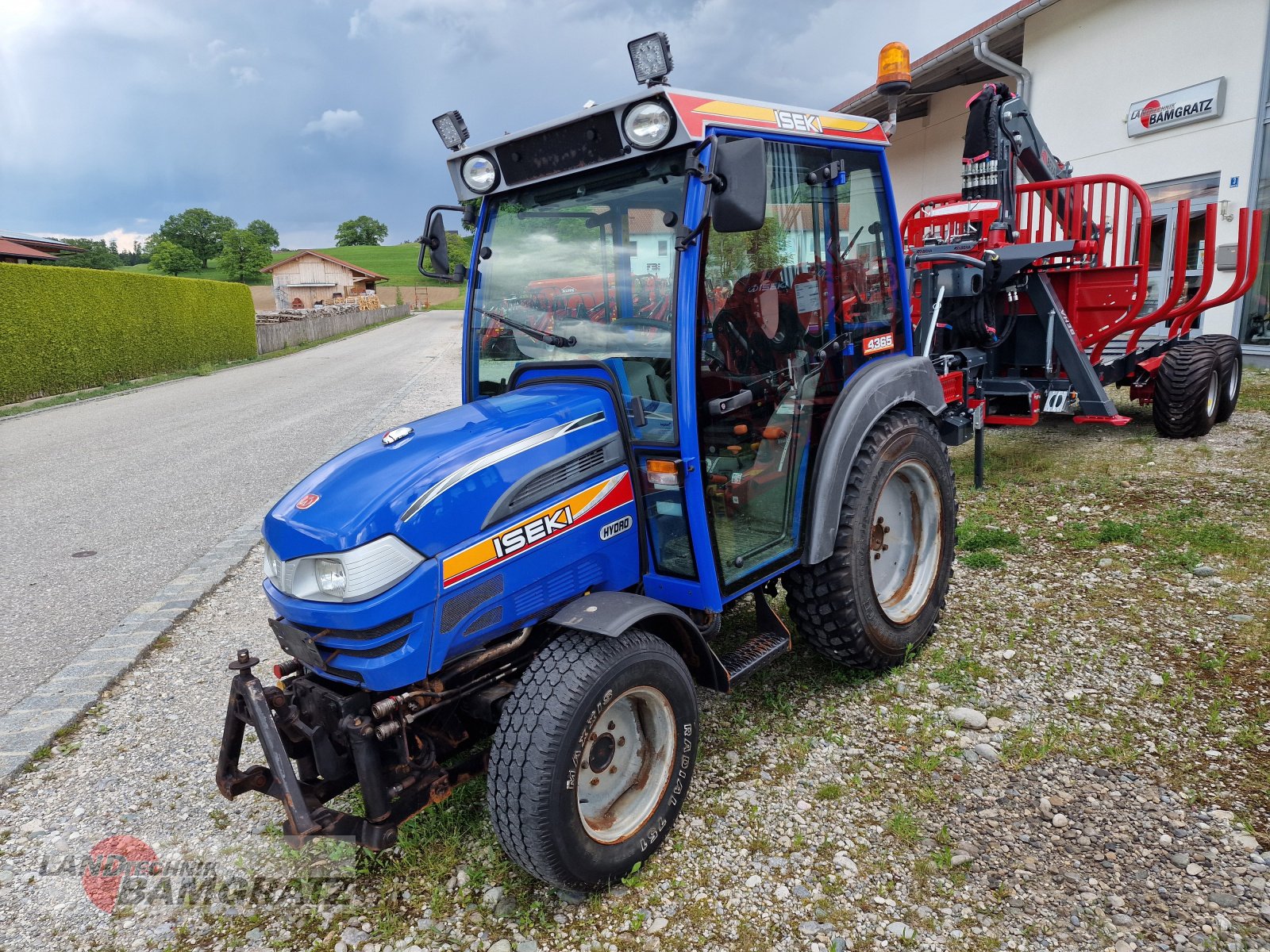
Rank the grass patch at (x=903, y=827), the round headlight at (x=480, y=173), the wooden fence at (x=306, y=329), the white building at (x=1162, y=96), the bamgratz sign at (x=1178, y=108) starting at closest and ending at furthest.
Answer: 1. the grass patch at (x=903, y=827)
2. the round headlight at (x=480, y=173)
3. the white building at (x=1162, y=96)
4. the bamgratz sign at (x=1178, y=108)
5. the wooden fence at (x=306, y=329)

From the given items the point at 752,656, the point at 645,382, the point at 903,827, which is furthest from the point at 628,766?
the point at 645,382

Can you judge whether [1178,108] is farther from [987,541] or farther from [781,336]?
[781,336]

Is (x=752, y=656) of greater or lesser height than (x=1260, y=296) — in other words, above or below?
below

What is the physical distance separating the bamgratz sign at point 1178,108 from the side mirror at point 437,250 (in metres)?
10.9

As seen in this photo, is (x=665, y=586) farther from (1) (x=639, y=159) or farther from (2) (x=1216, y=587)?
(2) (x=1216, y=587)

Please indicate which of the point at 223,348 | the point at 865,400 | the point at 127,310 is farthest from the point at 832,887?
the point at 223,348

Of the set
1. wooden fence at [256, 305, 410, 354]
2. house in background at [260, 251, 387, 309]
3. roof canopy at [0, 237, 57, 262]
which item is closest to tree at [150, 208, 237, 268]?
house in background at [260, 251, 387, 309]

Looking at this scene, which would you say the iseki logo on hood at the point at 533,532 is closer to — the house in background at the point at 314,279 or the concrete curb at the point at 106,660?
the concrete curb at the point at 106,660

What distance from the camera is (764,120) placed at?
2951 mm

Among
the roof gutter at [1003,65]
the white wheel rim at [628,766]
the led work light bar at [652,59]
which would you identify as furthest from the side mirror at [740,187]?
the roof gutter at [1003,65]

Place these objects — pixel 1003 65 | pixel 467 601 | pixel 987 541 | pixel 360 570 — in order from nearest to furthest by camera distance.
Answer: pixel 360 570 → pixel 467 601 → pixel 987 541 → pixel 1003 65

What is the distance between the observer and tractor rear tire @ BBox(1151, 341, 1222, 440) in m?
7.19

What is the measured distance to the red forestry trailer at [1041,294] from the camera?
687cm

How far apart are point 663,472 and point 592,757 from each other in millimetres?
941
